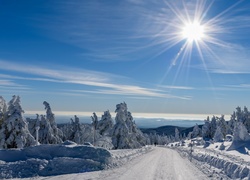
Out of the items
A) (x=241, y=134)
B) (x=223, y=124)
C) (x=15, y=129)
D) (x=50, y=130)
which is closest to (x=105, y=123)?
(x=50, y=130)

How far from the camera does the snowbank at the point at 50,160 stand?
738 inches

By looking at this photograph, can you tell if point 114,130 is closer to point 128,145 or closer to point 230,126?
point 128,145

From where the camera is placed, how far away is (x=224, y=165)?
Result: 22781 millimetres

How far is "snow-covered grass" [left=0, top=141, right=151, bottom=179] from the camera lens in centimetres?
1873

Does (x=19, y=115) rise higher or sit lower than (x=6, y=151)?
higher

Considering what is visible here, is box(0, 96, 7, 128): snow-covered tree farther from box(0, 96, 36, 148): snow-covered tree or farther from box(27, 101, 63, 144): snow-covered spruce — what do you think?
box(27, 101, 63, 144): snow-covered spruce

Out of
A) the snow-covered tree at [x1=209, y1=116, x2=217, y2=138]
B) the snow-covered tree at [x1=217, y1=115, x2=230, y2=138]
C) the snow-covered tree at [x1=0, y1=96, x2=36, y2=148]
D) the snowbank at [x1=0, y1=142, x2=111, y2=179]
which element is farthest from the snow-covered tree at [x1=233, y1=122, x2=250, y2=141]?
the snow-covered tree at [x1=209, y1=116, x2=217, y2=138]

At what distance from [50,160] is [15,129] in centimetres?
2105

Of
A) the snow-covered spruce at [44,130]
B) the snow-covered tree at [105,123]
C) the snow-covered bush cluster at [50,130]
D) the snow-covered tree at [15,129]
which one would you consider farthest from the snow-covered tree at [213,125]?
the snow-covered tree at [15,129]

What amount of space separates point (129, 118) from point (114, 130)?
54.9 feet

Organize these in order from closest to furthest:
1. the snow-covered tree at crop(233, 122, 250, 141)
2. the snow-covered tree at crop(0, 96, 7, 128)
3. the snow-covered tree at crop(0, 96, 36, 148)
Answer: the snow-covered tree at crop(0, 96, 36, 148) → the snow-covered tree at crop(0, 96, 7, 128) → the snow-covered tree at crop(233, 122, 250, 141)

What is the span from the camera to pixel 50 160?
2091cm

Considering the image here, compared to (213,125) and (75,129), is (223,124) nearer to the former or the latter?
(213,125)

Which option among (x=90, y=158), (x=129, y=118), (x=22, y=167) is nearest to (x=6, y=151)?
(x=22, y=167)
